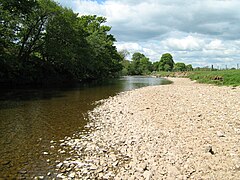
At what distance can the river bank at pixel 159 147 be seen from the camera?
5711mm

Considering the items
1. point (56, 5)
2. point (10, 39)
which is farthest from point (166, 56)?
point (10, 39)

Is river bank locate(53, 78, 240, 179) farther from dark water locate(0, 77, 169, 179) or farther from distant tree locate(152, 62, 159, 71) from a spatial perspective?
distant tree locate(152, 62, 159, 71)

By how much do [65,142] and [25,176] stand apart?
2.75 metres

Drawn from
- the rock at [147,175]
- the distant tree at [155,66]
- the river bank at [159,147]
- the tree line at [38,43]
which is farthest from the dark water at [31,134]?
the distant tree at [155,66]

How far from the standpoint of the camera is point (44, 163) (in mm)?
6660

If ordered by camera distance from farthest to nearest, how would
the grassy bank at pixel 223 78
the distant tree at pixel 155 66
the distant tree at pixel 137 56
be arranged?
the distant tree at pixel 137 56, the distant tree at pixel 155 66, the grassy bank at pixel 223 78

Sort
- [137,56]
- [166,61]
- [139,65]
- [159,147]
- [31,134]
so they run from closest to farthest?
[159,147], [31,134], [166,61], [139,65], [137,56]

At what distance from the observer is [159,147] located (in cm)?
727

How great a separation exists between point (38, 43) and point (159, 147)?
34705 millimetres

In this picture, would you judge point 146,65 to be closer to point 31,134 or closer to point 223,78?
point 223,78

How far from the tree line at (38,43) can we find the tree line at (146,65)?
283ft

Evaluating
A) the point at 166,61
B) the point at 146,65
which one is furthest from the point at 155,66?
the point at 166,61

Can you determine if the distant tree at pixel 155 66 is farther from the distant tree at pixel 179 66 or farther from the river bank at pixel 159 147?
the river bank at pixel 159 147

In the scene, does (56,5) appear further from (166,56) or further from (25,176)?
(166,56)
